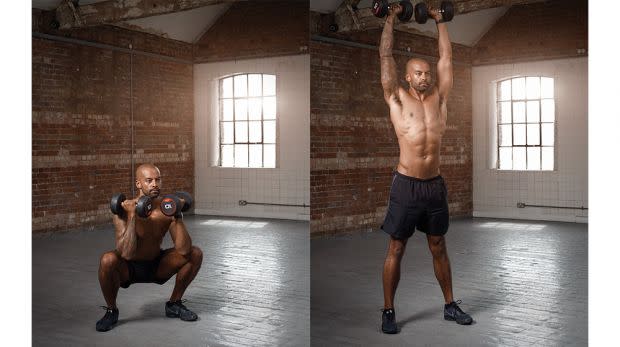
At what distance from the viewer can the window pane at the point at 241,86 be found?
8.71m

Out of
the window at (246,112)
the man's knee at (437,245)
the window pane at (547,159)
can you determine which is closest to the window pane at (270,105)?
the window at (246,112)

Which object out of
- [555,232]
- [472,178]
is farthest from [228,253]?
[472,178]

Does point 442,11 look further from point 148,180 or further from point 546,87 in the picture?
point 546,87

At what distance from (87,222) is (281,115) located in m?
2.51

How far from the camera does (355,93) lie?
26.5 feet

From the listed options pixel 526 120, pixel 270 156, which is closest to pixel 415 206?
pixel 526 120

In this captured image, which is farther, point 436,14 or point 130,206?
point 130,206

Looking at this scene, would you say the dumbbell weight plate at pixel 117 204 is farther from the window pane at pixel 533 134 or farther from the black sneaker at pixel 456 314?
the window pane at pixel 533 134

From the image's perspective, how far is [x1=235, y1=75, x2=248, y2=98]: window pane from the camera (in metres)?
8.71

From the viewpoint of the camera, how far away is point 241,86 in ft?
29.0

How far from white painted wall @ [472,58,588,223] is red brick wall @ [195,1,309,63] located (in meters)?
2.22

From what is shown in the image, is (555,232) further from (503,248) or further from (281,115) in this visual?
(281,115)

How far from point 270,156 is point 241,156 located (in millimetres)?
595

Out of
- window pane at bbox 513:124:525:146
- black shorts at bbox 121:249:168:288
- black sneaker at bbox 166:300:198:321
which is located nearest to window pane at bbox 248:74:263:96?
window pane at bbox 513:124:525:146
